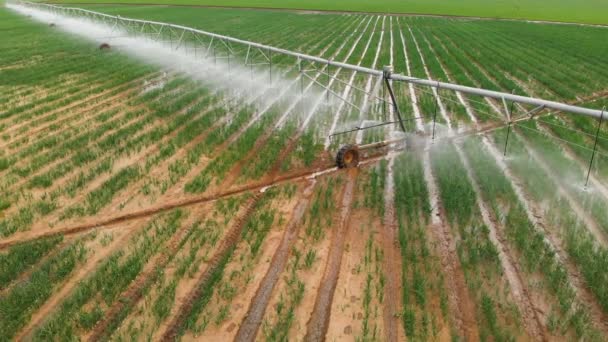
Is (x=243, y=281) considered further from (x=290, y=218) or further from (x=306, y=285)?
(x=290, y=218)

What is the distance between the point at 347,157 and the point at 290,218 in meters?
2.51

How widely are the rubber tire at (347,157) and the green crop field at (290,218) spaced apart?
6.3 inches

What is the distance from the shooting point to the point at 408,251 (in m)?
6.71

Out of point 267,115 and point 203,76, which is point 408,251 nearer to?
point 267,115

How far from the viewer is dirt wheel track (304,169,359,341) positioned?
17.3 feet

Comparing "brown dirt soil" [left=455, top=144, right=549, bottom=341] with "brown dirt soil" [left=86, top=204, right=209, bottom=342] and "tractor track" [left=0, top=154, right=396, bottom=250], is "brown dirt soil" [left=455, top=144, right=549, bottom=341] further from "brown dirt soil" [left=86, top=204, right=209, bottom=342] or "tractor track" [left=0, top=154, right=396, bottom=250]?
"brown dirt soil" [left=86, top=204, right=209, bottom=342]

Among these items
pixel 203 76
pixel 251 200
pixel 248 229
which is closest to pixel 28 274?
pixel 248 229

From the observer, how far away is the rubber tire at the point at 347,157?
9664 mm

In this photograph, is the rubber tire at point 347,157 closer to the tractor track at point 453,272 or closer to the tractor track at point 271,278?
the tractor track at point 271,278

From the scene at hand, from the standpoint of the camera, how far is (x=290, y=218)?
7.83m

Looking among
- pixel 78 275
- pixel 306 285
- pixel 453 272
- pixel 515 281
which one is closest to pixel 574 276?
pixel 515 281

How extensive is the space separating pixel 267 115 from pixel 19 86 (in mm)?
10229

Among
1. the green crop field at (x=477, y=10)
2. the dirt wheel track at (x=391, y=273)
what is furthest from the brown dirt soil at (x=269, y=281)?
the green crop field at (x=477, y=10)

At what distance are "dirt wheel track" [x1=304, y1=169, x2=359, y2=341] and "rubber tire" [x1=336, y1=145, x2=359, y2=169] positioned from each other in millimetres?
1182
